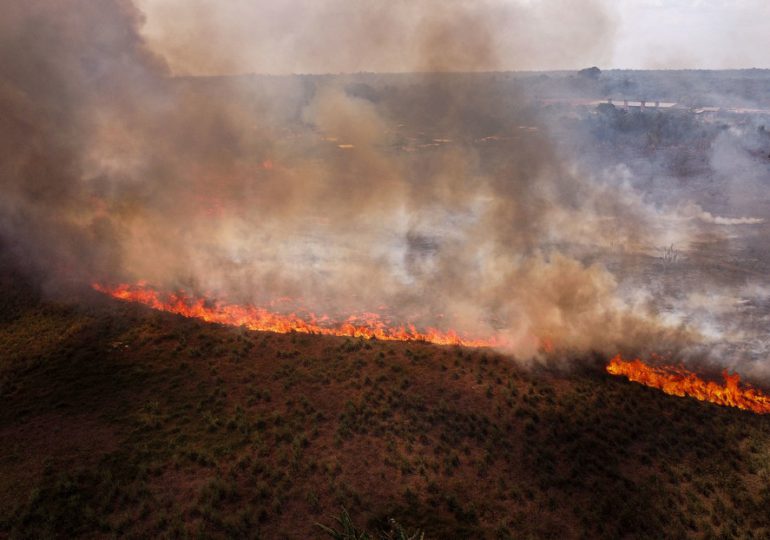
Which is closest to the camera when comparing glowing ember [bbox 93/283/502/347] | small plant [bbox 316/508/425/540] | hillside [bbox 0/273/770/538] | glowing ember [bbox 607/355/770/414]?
small plant [bbox 316/508/425/540]

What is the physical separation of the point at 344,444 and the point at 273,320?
1068cm

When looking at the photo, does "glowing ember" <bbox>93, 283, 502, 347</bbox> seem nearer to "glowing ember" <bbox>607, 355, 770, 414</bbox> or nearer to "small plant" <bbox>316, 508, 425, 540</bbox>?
"glowing ember" <bbox>607, 355, 770, 414</bbox>

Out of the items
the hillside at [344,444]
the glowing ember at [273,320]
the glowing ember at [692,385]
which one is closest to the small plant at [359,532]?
the hillside at [344,444]

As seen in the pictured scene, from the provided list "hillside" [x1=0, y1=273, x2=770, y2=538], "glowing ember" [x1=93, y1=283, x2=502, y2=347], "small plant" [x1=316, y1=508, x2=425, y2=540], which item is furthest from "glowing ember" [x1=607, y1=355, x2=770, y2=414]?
"small plant" [x1=316, y1=508, x2=425, y2=540]

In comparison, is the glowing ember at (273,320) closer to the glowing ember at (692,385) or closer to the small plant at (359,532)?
the glowing ember at (692,385)

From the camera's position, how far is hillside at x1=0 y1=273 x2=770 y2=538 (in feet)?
46.9

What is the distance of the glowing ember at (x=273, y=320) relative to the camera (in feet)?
81.1

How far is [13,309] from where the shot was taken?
2592 cm

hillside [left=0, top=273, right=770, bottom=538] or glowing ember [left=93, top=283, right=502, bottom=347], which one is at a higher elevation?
glowing ember [left=93, top=283, right=502, bottom=347]

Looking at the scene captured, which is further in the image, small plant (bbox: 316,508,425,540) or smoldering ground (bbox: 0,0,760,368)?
smoldering ground (bbox: 0,0,760,368)

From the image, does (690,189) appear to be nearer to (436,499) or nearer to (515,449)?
(515,449)

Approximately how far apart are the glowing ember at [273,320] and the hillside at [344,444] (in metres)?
1.48

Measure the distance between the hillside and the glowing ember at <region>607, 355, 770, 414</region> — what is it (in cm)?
78

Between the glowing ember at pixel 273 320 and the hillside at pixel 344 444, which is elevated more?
the glowing ember at pixel 273 320
